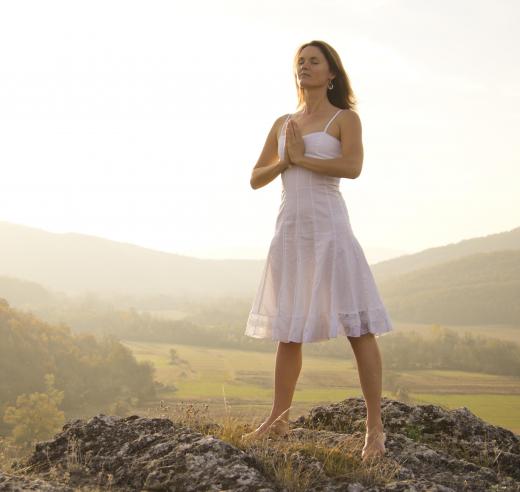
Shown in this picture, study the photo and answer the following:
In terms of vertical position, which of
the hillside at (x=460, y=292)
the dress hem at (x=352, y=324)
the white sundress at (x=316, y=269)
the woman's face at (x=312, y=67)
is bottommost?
the dress hem at (x=352, y=324)

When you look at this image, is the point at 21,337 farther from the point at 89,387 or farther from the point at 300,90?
the point at 300,90

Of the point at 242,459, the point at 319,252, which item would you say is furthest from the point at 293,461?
the point at 319,252

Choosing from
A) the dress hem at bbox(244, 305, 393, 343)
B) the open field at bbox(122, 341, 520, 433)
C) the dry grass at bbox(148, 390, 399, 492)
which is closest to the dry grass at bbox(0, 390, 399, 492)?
the dry grass at bbox(148, 390, 399, 492)

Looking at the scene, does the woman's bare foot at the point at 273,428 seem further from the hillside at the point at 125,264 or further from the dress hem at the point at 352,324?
A: the hillside at the point at 125,264

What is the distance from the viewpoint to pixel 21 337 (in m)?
46.9

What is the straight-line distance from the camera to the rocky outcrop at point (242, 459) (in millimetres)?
3863

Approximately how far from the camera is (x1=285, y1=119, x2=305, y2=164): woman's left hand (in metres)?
4.58

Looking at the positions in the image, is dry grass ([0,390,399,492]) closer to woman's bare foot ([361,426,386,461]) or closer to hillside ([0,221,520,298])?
woman's bare foot ([361,426,386,461])

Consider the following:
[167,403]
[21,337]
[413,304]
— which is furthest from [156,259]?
[167,403]

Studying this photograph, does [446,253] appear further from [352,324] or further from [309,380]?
[352,324]

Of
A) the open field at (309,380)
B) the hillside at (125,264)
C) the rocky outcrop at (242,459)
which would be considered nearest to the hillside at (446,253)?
the hillside at (125,264)

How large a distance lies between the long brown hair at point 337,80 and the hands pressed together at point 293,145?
0.41 meters

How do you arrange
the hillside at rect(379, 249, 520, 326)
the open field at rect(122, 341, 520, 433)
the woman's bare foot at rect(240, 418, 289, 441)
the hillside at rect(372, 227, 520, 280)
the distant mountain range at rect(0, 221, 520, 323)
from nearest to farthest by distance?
the woman's bare foot at rect(240, 418, 289, 441) < the open field at rect(122, 341, 520, 433) < the hillside at rect(379, 249, 520, 326) < the distant mountain range at rect(0, 221, 520, 323) < the hillside at rect(372, 227, 520, 280)

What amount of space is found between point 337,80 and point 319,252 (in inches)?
51.4
